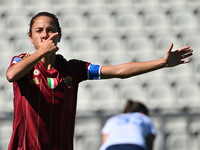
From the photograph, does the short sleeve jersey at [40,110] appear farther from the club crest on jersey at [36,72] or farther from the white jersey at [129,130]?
the white jersey at [129,130]

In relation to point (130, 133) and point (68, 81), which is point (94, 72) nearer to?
point (68, 81)

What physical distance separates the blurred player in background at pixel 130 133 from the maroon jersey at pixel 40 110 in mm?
1086

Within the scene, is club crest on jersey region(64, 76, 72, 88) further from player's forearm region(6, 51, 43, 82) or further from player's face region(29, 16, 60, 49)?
player's forearm region(6, 51, 43, 82)

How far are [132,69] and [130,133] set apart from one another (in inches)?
42.5

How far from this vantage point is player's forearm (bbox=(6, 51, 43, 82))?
273 cm

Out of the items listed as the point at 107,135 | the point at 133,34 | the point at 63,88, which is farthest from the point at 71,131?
the point at 133,34

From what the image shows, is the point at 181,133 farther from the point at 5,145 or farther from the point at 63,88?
the point at 63,88

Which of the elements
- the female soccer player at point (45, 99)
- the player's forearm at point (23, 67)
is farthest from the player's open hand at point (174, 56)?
the player's forearm at point (23, 67)

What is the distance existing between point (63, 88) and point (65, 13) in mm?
6168

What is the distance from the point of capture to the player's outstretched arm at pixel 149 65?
3100 mm

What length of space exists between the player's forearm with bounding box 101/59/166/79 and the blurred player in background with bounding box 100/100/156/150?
3.28 ft

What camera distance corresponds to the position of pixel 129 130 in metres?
4.12

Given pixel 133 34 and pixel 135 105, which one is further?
pixel 133 34

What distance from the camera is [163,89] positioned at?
8141 mm
